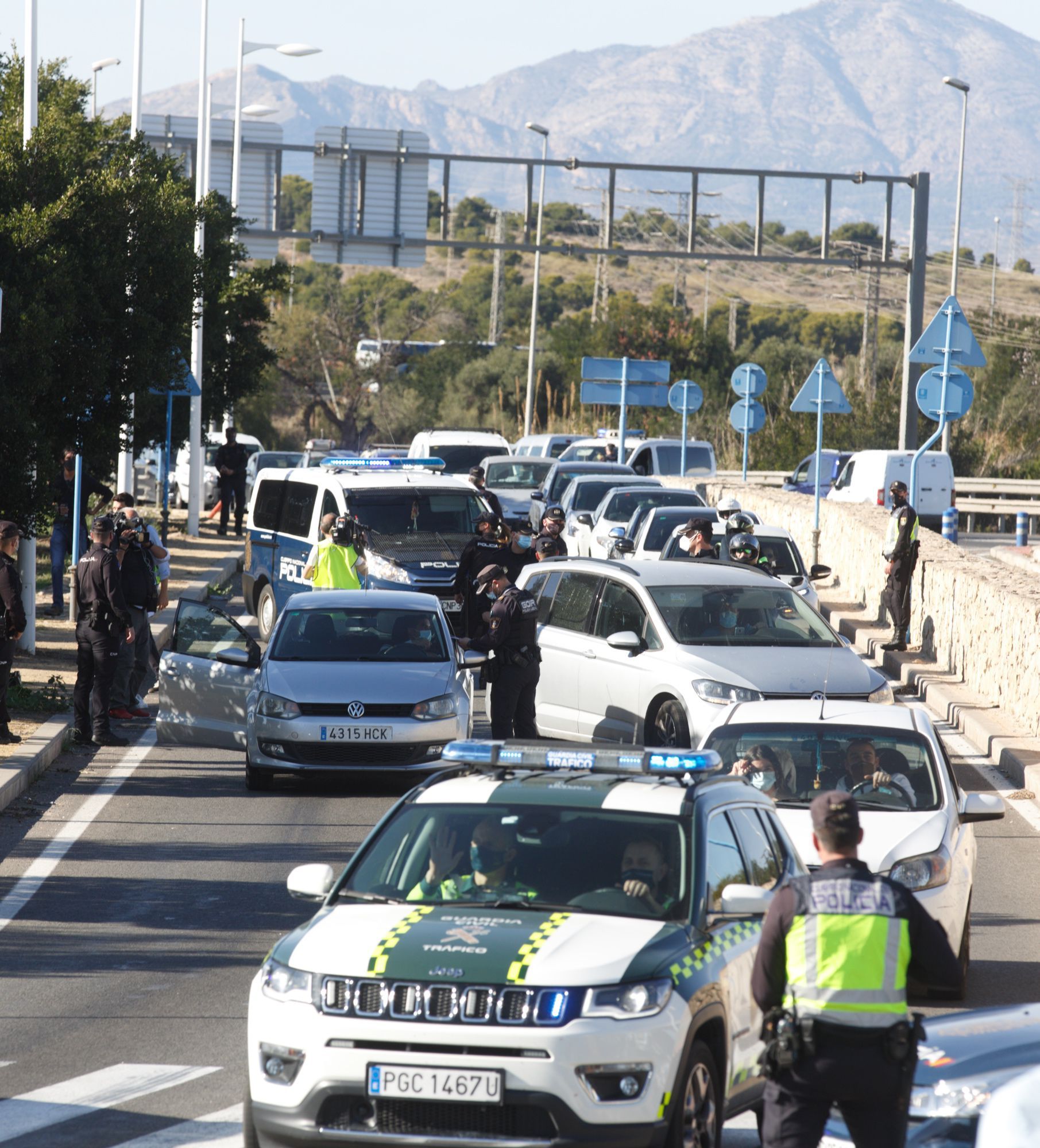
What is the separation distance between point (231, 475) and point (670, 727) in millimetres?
25300

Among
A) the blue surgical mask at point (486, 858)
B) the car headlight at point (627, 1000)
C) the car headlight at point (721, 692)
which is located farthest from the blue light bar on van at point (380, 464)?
the car headlight at point (627, 1000)

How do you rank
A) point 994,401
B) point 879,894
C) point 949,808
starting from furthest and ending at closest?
point 994,401 < point 949,808 < point 879,894

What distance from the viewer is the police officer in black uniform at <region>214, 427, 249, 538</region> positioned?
122 ft

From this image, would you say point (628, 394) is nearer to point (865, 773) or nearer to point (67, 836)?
point (67, 836)

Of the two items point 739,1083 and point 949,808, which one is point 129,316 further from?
point 739,1083

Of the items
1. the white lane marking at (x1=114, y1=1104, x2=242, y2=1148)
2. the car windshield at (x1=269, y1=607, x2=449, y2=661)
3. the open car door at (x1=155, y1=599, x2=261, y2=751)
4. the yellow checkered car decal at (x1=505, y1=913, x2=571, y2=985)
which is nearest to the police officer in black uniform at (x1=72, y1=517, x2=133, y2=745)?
the open car door at (x1=155, y1=599, x2=261, y2=751)

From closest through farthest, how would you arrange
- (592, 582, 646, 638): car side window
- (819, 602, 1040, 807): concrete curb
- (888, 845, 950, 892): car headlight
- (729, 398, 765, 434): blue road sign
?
1. (888, 845, 950, 892): car headlight
2. (592, 582, 646, 638): car side window
3. (819, 602, 1040, 807): concrete curb
4. (729, 398, 765, 434): blue road sign

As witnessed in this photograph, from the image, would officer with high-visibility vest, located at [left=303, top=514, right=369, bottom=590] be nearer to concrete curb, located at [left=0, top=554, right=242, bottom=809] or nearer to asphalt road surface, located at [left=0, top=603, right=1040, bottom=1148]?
concrete curb, located at [left=0, top=554, right=242, bottom=809]

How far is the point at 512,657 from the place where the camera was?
13.8 meters

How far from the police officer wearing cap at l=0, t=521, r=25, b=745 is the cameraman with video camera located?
1.32m

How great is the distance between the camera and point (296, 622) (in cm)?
1475

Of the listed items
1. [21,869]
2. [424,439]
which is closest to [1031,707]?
[21,869]

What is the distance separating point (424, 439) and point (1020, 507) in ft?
54.0

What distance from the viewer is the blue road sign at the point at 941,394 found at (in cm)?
2197
